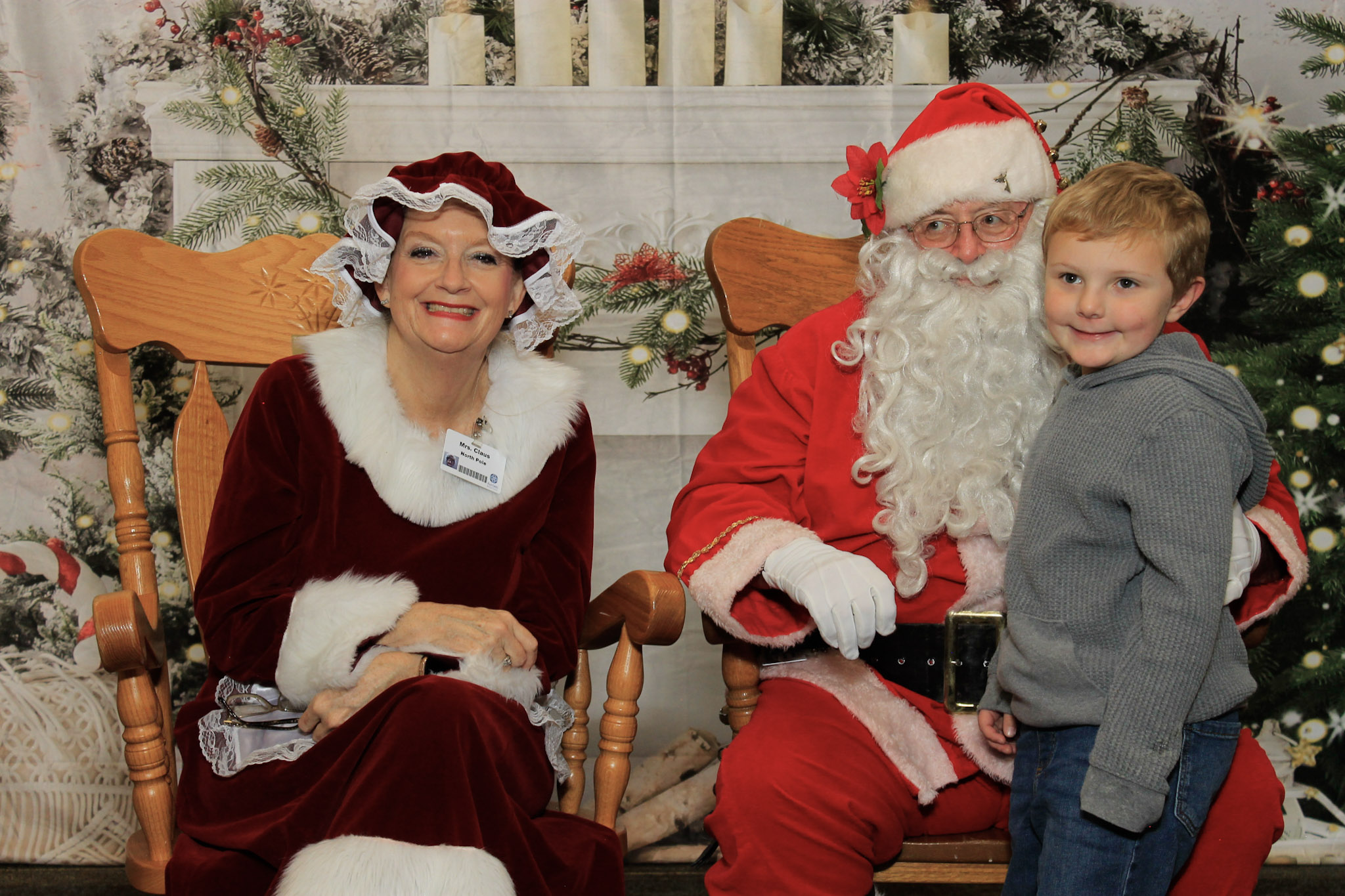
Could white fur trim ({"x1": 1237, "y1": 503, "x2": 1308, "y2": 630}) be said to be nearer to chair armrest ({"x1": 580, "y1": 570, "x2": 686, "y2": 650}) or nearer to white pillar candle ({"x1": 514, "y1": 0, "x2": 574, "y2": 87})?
chair armrest ({"x1": 580, "y1": 570, "x2": 686, "y2": 650})

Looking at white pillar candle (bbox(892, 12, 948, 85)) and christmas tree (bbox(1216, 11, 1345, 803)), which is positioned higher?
white pillar candle (bbox(892, 12, 948, 85))

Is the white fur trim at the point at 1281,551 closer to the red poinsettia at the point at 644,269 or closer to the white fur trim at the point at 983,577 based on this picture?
the white fur trim at the point at 983,577

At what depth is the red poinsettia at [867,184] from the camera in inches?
86.4

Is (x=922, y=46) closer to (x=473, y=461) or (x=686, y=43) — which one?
(x=686, y=43)

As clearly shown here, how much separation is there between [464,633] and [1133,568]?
989 mm

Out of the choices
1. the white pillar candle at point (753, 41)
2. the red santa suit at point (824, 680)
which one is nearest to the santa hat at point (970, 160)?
the red santa suit at point (824, 680)

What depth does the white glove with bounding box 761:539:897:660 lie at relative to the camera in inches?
64.2

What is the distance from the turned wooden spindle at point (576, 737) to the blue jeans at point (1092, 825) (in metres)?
0.74

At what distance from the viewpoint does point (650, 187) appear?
284 cm

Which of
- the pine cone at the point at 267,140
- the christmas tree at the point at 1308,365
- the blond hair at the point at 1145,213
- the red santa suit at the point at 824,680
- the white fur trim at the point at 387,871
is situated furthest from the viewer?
the pine cone at the point at 267,140

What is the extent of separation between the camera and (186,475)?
7.06ft

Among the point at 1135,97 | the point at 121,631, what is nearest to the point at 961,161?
the point at 1135,97

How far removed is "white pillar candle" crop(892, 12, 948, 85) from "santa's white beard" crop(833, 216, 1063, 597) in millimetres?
907

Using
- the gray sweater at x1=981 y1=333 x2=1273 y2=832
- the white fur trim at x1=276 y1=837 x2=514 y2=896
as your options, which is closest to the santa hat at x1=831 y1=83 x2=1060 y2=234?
the gray sweater at x1=981 y1=333 x2=1273 y2=832
